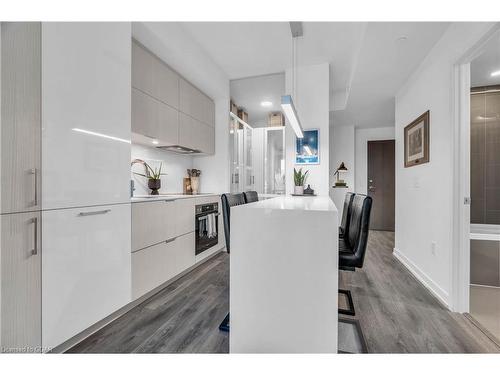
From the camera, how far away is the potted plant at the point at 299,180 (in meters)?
2.81

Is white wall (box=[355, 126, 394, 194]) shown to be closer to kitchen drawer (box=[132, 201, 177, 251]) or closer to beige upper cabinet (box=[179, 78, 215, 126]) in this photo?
beige upper cabinet (box=[179, 78, 215, 126])

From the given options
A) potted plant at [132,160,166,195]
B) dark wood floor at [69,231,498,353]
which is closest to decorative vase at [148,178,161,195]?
potted plant at [132,160,166,195]

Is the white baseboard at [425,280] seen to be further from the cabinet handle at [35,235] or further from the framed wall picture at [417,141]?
the cabinet handle at [35,235]

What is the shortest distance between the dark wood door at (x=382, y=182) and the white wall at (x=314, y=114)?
292 centimetres

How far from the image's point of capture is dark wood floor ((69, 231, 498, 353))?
1453mm

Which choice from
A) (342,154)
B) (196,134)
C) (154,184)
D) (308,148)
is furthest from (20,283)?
(342,154)

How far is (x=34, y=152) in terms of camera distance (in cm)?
127

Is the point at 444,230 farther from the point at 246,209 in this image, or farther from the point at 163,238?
the point at 163,238

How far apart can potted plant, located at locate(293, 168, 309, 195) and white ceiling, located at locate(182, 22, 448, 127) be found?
1.39 meters

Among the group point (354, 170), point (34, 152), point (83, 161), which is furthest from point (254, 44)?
point (354, 170)

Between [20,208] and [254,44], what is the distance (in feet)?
8.84

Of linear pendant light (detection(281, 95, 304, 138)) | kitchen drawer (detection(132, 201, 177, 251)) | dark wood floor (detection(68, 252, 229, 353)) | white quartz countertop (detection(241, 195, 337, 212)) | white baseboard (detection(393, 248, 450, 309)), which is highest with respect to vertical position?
linear pendant light (detection(281, 95, 304, 138))

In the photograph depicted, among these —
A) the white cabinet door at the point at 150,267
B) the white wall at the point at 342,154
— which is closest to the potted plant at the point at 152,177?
the white cabinet door at the point at 150,267

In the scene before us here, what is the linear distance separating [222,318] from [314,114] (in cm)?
266
